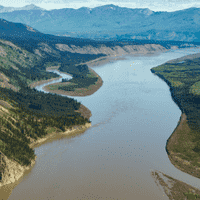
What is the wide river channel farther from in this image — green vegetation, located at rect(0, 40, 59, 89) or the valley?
green vegetation, located at rect(0, 40, 59, 89)

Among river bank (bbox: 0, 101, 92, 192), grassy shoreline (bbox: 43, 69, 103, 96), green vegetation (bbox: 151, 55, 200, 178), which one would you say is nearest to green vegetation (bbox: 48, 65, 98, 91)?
grassy shoreline (bbox: 43, 69, 103, 96)

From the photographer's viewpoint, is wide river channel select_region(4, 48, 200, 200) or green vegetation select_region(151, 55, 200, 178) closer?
wide river channel select_region(4, 48, 200, 200)

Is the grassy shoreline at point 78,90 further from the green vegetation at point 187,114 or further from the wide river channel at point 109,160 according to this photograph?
the green vegetation at point 187,114

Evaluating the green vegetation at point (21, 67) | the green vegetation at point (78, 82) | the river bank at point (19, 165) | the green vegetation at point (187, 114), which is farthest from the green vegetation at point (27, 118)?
the green vegetation at point (187, 114)

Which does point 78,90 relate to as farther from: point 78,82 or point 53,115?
point 53,115

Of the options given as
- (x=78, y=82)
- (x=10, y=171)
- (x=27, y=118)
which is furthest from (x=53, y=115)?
(x=78, y=82)

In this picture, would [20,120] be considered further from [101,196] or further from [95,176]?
[101,196]

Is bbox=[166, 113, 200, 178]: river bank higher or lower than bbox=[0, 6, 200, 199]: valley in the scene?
lower
